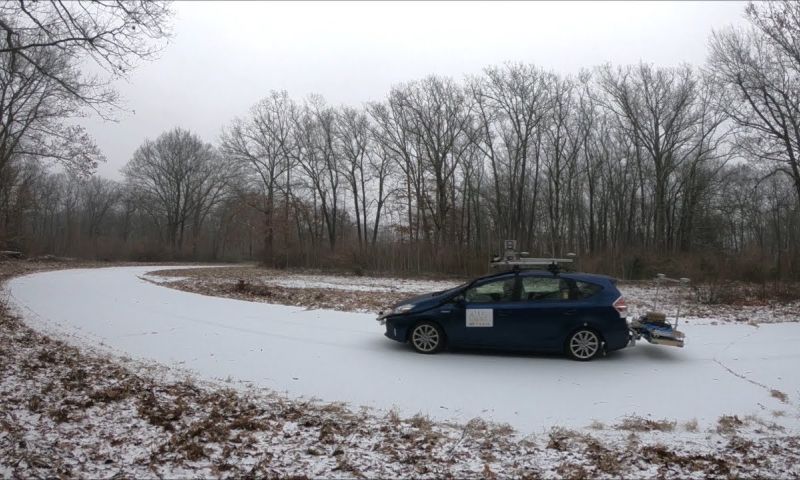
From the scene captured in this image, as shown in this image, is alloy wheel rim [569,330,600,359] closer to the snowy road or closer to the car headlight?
the snowy road

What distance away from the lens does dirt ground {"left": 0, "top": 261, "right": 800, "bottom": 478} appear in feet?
14.1

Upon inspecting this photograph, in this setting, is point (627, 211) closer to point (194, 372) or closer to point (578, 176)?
point (578, 176)

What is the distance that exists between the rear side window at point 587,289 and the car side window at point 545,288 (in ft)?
0.62

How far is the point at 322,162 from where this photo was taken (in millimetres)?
58000

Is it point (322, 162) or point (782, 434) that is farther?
point (322, 162)

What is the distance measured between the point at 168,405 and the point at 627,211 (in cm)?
5503

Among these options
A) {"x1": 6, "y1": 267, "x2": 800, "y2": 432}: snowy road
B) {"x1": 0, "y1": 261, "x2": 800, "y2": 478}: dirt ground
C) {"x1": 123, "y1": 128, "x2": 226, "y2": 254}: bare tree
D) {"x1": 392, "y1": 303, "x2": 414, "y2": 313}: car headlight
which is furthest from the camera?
{"x1": 123, "y1": 128, "x2": 226, "y2": 254}: bare tree

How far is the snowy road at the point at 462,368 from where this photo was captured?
21.0 ft

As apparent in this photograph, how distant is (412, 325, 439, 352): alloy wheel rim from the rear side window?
2527mm

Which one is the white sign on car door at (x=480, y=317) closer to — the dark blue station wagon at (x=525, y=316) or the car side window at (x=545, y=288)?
the dark blue station wagon at (x=525, y=316)

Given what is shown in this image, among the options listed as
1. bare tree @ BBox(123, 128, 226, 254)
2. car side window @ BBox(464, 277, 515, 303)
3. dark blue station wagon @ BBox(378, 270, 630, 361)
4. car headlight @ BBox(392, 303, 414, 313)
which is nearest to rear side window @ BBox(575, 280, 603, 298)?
dark blue station wagon @ BBox(378, 270, 630, 361)

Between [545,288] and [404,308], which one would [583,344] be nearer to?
[545,288]

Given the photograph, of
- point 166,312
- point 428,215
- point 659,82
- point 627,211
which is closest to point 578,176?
point 627,211

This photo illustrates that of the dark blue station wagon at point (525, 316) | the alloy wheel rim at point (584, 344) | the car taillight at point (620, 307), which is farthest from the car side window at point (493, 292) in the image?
the car taillight at point (620, 307)
